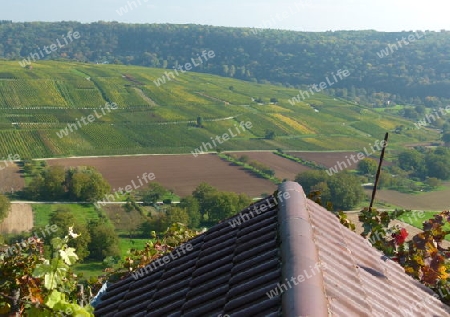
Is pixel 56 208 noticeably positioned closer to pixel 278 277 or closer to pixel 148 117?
pixel 148 117

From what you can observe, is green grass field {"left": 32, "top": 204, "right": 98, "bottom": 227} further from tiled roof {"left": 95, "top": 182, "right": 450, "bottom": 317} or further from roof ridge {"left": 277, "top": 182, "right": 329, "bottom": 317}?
roof ridge {"left": 277, "top": 182, "right": 329, "bottom": 317}

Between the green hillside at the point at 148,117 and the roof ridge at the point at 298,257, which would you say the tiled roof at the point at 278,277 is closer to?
the roof ridge at the point at 298,257


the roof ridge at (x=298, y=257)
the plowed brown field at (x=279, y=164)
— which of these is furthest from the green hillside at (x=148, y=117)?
the roof ridge at (x=298, y=257)

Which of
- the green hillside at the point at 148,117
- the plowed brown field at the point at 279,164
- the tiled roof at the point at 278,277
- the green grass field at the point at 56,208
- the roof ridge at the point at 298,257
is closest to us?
the roof ridge at the point at 298,257

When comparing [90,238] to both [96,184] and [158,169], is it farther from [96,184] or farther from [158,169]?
[158,169]

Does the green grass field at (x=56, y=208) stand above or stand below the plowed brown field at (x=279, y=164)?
below

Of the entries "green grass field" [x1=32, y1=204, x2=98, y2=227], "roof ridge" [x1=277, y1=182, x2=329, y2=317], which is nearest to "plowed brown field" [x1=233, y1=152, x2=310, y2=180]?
"green grass field" [x1=32, y1=204, x2=98, y2=227]

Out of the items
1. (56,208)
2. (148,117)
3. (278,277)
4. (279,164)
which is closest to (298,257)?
(278,277)
